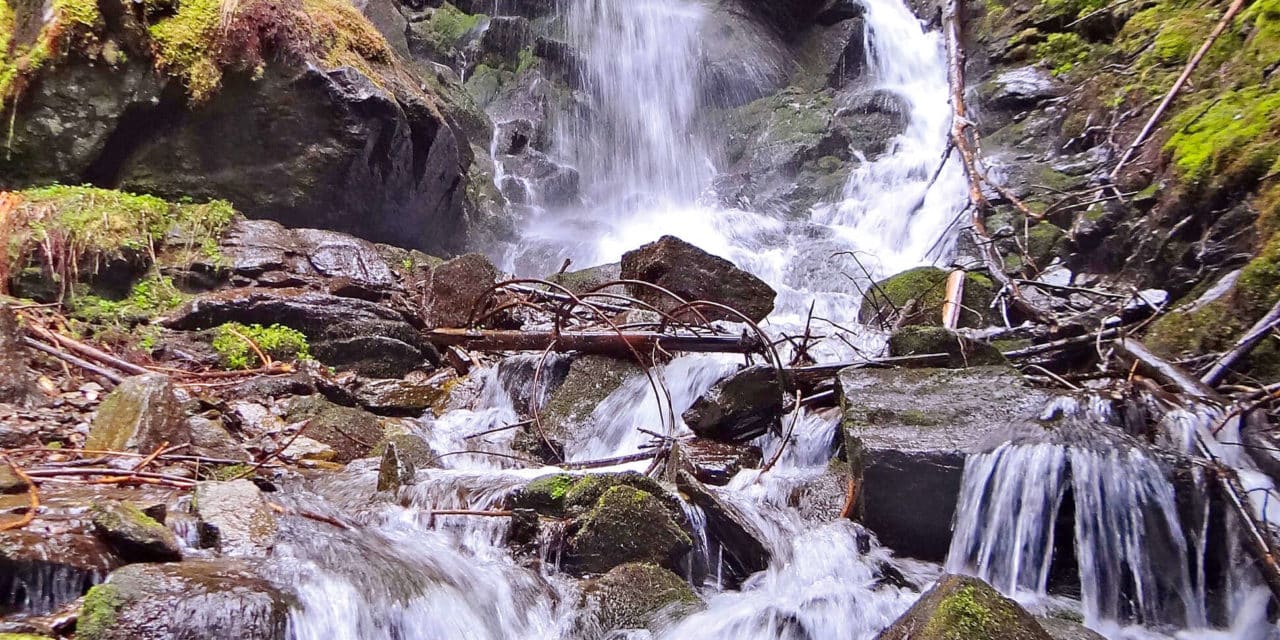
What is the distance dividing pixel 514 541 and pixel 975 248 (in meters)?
6.46

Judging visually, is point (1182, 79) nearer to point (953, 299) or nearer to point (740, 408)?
point (953, 299)

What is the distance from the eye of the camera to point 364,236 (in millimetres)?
7578

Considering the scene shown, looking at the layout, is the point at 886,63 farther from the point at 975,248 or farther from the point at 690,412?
the point at 690,412

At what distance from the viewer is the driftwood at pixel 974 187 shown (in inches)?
199

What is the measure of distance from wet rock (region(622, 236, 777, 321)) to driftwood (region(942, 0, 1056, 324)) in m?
1.84

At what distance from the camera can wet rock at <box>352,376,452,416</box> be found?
511 centimetres

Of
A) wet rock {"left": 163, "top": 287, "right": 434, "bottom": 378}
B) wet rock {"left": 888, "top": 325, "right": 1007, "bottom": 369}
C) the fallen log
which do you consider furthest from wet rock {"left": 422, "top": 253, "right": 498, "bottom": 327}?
wet rock {"left": 888, "top": 325, "right": 1007, "bottom": 369}

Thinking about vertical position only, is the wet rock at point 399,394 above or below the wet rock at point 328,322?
below

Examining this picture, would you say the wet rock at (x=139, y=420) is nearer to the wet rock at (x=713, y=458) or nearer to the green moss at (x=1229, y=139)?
the wet rock at (x=713, y=458)

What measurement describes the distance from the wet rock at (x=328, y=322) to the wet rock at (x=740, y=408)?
2.63m

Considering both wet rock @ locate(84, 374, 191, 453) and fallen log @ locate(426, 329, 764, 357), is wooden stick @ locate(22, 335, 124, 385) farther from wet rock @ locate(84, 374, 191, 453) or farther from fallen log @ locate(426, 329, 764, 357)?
fallen log @ locate(426, 329, 764, 357)

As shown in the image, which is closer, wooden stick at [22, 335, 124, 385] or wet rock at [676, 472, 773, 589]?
wet rock at [676, 472, 773, 589]

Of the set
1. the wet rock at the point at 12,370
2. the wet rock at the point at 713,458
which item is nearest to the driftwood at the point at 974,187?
the wet rock at the point at 713,458

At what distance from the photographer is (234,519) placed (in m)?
2.57
